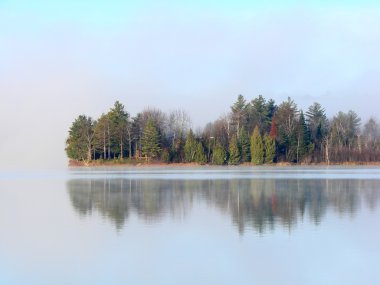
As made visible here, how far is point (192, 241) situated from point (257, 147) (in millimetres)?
61765

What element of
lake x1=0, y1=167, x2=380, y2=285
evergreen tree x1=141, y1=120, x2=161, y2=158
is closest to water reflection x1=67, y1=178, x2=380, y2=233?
lake x1=0, y1=167, x2=380, y2=285

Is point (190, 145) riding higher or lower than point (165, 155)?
higher

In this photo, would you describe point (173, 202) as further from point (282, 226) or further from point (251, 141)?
point (251, 141)

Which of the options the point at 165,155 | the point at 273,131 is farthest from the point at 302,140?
the point at 165,155

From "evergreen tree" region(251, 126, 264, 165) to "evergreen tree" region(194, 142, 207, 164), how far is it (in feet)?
17.9

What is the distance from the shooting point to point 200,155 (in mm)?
77312

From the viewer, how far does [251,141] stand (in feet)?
252

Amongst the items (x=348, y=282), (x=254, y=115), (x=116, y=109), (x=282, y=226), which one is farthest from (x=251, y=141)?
(x=348, y=282)

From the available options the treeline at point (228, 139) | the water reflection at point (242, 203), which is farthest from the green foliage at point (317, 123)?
the water reflection at point (242, 203)

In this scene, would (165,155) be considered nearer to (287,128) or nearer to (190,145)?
(190,145)

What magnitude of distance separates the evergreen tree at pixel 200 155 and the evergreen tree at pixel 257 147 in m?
5.45

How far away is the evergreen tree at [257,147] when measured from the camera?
7606 cm

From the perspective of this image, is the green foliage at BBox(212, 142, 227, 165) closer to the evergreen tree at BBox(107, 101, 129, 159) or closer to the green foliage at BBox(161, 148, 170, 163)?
the green foliage at BBox(161, 148, 170, 163)

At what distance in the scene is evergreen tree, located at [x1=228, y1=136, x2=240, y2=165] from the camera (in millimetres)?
76062
